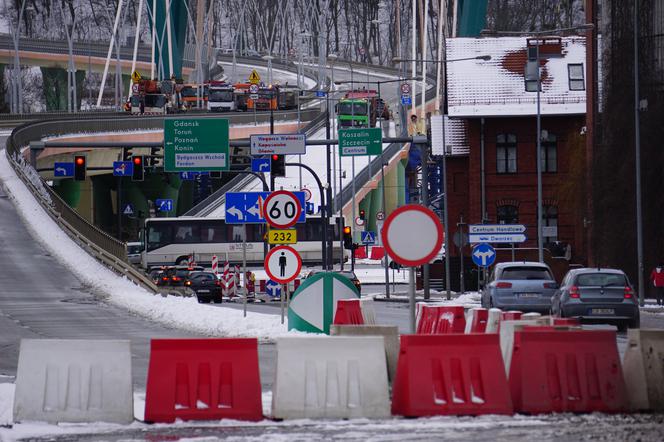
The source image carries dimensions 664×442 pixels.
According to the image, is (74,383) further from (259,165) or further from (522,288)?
(259,165)

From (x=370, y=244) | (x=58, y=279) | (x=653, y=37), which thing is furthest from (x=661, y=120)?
(x=370, y=244)

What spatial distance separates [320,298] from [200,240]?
6118 cm

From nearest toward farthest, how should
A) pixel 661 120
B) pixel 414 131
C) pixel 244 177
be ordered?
pixel 661 120 → pixel 244 177 → pixel 414 131

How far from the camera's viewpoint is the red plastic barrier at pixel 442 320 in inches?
784

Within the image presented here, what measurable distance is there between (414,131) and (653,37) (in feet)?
213

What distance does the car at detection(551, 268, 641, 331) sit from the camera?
1184 inches

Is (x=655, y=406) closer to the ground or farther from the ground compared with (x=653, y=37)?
closer to the ground

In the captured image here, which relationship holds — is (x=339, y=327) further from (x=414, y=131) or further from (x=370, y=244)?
(x=414, y=131)

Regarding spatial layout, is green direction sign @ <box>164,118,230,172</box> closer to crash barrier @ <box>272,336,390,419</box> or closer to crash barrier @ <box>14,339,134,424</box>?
crash barrier @ <box>14,339,134,424</box>

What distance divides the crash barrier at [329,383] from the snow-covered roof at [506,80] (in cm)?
5440

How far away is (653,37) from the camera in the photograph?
1890 inches

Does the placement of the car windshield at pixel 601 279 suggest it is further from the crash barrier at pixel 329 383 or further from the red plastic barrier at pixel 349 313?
the crash barrier at pixel 329 383

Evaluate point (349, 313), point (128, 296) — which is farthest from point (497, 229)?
point (349, 313)

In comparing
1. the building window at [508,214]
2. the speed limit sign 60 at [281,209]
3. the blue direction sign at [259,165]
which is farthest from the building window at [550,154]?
the speed limit sign 60 at [281,209]
